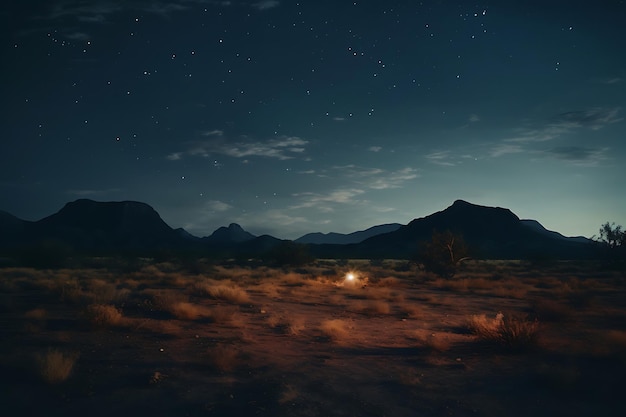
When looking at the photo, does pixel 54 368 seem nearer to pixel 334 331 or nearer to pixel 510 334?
pixel 334 331

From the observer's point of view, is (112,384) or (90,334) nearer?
(112,384)

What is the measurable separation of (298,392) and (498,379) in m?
4.31

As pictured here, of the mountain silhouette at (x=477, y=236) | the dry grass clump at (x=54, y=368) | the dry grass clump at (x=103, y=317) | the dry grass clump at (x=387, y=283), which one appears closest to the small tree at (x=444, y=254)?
the dry grass clump at (x=387, y=283)

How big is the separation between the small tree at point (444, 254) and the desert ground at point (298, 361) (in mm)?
17455

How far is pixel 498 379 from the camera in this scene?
9570 millimetres

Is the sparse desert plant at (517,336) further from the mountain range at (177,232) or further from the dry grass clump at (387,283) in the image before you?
the mountain range at (177,232)

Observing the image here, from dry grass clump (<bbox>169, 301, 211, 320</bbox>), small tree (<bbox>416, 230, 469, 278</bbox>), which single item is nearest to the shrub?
dry grass clump (<bbox>169, 301, 211, 320</bbox>)

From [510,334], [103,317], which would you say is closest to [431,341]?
[510,334]

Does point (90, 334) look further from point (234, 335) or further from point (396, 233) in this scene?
point (396, 233)

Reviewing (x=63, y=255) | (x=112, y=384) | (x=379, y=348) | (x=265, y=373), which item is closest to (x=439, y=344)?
(x=379, y=348)

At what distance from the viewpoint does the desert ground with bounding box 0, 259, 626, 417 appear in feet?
26.3

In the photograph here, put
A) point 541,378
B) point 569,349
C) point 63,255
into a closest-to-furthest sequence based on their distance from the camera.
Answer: point 541,378 → point 569,349 → point 63,255

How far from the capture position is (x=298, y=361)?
10.8 metres

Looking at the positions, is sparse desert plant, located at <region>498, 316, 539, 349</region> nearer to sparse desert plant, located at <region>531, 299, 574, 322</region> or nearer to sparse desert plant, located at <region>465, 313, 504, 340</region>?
sparse desert plant, located at <region>465, 313, 504, 340</region>
